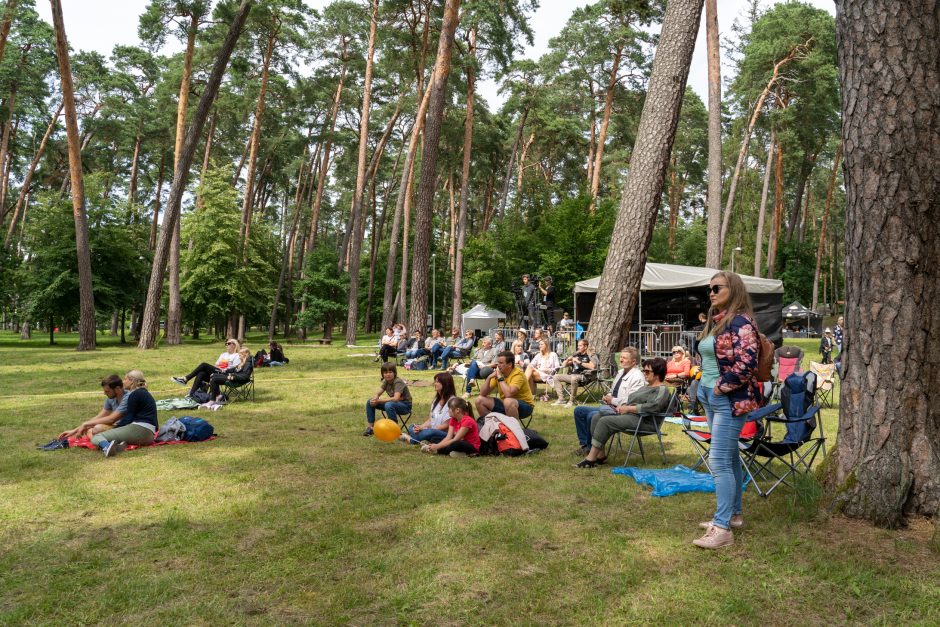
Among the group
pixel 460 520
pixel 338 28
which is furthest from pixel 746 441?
pixel 338 28

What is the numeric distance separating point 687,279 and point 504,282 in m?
12.9

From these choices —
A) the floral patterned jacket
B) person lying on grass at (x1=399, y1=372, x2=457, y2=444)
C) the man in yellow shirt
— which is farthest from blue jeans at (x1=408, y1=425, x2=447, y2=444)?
the floral patterned jacket

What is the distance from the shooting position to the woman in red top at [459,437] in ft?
21.5

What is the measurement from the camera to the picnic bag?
7.27 meters

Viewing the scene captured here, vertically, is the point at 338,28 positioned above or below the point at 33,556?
above

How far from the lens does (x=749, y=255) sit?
41.9 metres

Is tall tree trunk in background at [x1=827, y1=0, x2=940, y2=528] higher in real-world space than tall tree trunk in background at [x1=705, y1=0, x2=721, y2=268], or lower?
lower

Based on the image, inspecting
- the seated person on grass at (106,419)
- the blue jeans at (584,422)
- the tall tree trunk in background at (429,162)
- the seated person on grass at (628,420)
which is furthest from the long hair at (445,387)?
the tall tree trunk in background at (429,162)

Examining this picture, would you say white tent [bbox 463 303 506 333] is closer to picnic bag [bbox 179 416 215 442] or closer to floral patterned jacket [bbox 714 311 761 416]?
picnic bag [bbox 179 416 215 442]

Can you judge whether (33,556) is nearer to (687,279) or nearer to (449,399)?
(449,399)

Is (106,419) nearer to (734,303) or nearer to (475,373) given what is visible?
(734,303)

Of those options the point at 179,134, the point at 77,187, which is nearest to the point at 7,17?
the point at 77,187

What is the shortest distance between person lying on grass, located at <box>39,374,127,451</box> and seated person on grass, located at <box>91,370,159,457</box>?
0.22 ft

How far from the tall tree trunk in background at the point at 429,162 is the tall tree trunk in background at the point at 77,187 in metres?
10.2
